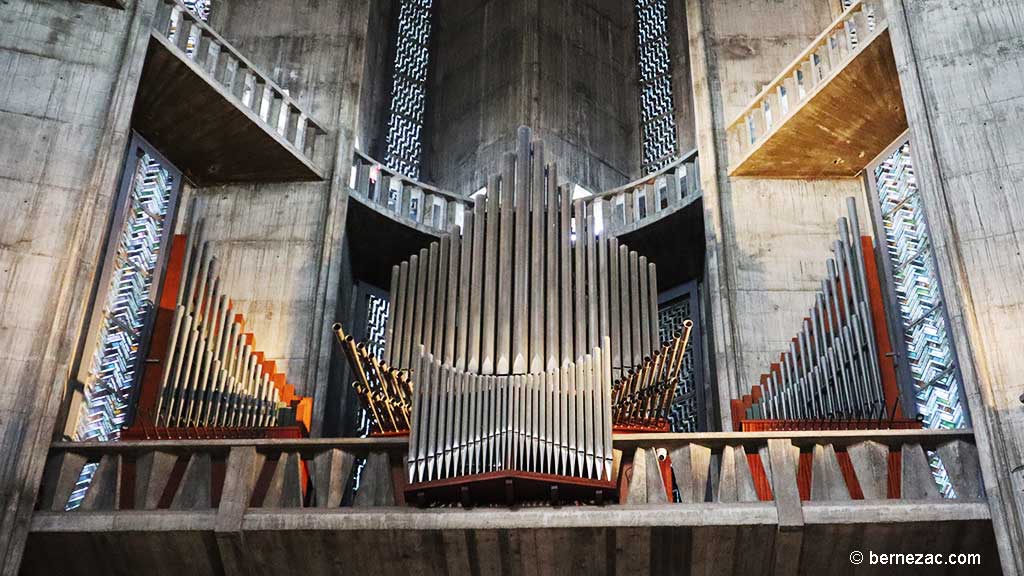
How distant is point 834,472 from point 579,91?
10.0 metres

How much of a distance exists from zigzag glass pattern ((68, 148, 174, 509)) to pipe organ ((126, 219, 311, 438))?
0.61 m

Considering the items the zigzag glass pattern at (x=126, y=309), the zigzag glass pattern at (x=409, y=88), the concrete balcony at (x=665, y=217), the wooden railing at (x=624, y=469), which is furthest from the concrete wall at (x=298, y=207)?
the concrete balcony at (x=665, y=217)

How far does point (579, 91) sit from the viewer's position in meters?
20.1

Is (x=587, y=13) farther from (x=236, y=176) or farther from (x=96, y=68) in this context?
(x=96, y=68)

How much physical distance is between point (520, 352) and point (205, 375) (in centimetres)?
351

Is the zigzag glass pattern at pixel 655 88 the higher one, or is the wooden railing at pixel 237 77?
the zigzag glass pattern at pixel 655 88

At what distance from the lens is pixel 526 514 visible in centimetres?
1109

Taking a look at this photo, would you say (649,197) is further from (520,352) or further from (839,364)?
(520,352)

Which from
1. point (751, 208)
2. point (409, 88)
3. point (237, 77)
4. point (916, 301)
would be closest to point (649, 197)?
point (751, 208)

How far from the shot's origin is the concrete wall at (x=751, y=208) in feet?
48.8

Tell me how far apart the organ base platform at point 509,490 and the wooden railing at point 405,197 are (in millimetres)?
6405

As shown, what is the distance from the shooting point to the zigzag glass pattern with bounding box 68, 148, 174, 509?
13.3 metres

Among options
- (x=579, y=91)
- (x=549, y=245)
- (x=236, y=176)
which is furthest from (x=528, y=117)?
(x=549, y=245)

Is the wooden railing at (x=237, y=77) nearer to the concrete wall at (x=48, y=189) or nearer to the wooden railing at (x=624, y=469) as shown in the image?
the concrete wall at (x=48, y=189)
